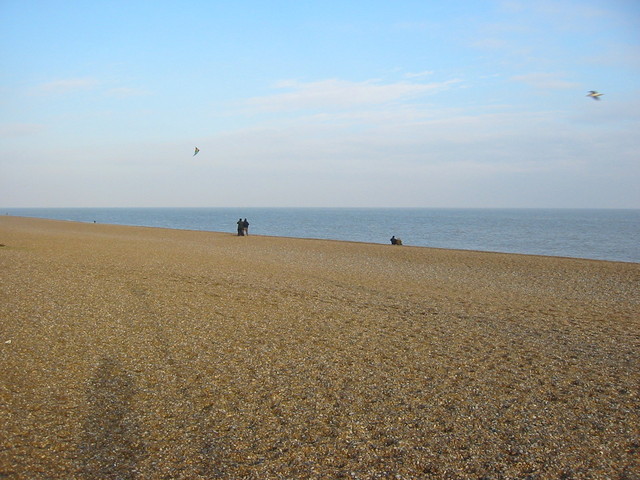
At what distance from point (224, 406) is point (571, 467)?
4.17 metres

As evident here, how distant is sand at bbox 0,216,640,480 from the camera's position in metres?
5.66

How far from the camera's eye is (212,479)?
5.22m

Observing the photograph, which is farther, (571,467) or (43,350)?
(43,350)

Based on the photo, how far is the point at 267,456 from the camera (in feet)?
18.6

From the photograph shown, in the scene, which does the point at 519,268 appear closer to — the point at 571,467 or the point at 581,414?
the point at 581,414

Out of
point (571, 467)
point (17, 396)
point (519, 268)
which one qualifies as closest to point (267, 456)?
point (571, 467)

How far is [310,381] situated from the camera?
7988 mm

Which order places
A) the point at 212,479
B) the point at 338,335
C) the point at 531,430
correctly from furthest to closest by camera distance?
the point at 338,335 < the point at 531,430 < the point at 212,479

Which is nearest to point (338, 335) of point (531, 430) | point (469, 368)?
point (469, 368)

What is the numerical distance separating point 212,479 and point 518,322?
9.20 m

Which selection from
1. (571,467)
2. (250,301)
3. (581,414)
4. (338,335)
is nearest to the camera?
(571,467)

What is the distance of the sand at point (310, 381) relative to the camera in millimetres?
5656

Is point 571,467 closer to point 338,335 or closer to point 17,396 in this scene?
point 338,335

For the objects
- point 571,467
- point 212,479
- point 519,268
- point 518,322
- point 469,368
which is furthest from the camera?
point 519,268
